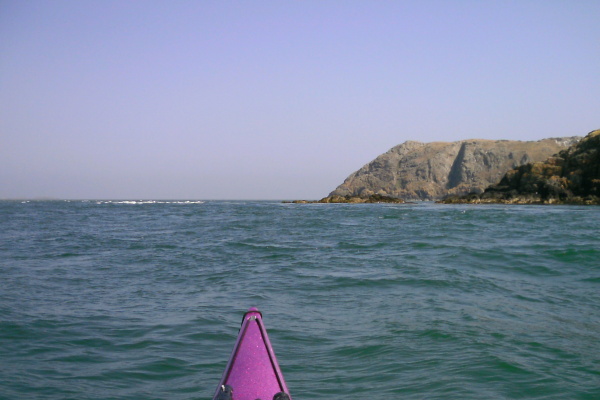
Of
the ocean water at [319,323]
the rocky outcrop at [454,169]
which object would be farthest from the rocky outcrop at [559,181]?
the rocky outcrop at [454,169]

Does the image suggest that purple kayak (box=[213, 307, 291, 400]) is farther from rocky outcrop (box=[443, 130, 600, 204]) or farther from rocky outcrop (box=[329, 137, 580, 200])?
rocky outcrop (box=[329, 137, 580, 200])

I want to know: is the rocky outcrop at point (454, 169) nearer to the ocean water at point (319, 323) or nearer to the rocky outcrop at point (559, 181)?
the rocky outcrop at point (559, 181)

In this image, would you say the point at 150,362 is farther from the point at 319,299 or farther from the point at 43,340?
the point at 319,299

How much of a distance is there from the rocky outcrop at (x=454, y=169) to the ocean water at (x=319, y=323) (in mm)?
159715

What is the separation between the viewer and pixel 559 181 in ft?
217

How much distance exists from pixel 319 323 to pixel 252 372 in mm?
3616

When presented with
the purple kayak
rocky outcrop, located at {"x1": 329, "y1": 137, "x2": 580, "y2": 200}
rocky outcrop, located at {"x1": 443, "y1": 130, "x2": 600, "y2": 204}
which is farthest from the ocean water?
rocky outcrop, located at {"x1": 329, "y1": 137, "x2": 580, "y2": 200}

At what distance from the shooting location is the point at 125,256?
16062mm

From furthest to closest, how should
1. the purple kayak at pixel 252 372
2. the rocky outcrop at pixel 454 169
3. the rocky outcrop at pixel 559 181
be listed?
the rocky outcrop at pixel 454 169, the rocky outcrop at pixel 559 181, the purple kayak at pixel 252 372

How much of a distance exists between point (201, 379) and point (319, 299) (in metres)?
4.27

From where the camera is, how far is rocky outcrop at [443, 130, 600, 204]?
205ft

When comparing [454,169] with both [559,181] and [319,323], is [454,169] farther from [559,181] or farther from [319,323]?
[319,323]

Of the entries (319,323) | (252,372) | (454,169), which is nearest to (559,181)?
(319,323)

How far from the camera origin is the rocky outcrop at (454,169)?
16700 centimetres
